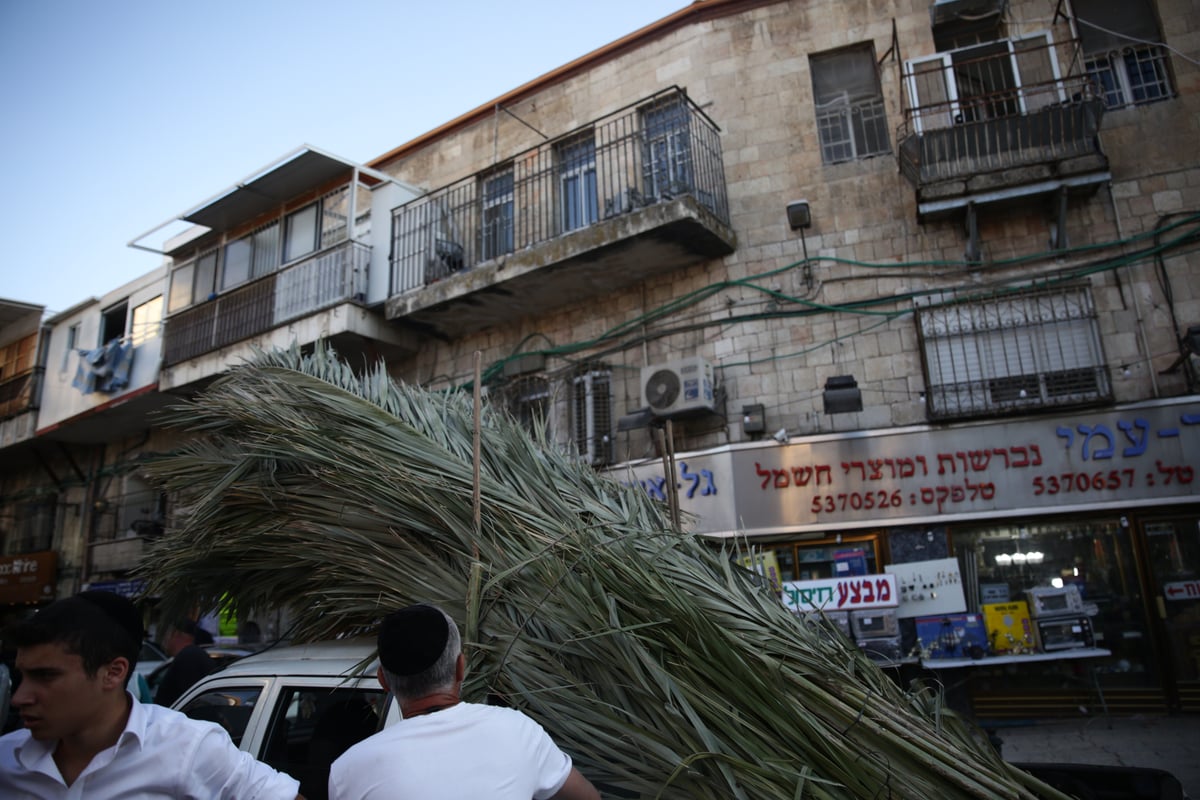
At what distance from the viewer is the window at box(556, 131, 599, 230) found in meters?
9.66

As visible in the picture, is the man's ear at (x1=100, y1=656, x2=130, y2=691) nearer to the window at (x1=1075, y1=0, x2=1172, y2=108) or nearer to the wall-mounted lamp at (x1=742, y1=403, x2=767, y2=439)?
the wall-mounted lamp at (x1=742, y1=403, x2=767, y2=439)

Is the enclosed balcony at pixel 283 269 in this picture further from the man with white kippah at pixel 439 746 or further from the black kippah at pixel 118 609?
the man with white kippah at pixel 439 746

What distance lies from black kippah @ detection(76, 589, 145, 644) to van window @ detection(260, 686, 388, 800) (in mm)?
759

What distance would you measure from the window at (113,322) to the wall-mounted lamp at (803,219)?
1325cm

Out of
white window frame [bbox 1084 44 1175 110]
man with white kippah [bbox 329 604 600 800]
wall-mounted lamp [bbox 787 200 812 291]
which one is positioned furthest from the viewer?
wall-mounted lamp [bbox 787 200 812 291]

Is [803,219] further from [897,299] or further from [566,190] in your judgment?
[566,190]

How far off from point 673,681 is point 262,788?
3.39 feet

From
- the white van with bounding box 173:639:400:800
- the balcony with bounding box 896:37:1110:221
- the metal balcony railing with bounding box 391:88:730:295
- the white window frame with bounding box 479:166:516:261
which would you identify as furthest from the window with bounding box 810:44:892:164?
the white van with bounding box 173:639:400:800

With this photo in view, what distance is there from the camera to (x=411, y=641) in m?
1.67

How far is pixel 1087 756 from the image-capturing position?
213 inches

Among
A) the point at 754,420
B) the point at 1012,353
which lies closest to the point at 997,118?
the point at 1012,353

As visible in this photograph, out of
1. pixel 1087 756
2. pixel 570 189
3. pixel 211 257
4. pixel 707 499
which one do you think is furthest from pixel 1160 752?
pixel 211 257

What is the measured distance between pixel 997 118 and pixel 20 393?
60.3 feet

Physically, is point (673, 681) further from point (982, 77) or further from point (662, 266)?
point (982, 77)
